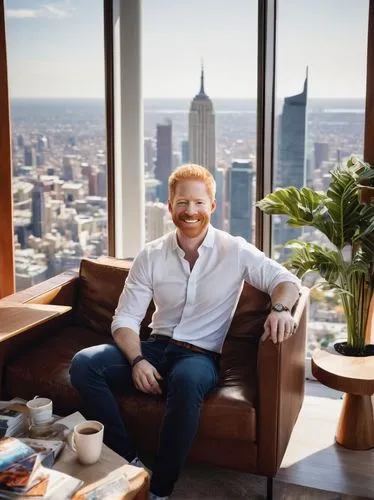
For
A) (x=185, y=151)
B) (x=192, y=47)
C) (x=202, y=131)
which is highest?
(x=192, y=47)

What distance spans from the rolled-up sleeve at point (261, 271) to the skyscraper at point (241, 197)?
30.0 inches

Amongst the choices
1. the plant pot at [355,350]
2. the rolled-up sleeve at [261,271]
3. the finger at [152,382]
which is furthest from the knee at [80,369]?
the plant pot at [355,350]

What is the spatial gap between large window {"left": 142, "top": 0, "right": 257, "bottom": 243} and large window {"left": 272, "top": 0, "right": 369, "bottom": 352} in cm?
15

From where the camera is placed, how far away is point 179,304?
2.70 metres

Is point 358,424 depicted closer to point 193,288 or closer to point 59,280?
point 193,288

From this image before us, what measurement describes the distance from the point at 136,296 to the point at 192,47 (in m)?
1.48

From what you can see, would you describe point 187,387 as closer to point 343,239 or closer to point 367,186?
point 343,239

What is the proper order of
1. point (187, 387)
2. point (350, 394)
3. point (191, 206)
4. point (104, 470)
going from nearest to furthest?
Result: point (104, 470), point (187, 387), point (191, 206), point (350, 394)

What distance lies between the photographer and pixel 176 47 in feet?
11.6

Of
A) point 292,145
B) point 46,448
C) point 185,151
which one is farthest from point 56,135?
point 46,448

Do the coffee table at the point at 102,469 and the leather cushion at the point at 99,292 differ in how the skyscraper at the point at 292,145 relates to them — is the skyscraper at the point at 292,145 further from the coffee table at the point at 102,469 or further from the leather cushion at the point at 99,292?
the coffee table at the point at 102,469

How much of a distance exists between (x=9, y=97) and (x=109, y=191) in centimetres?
72

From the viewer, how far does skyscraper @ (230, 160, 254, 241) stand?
342cm

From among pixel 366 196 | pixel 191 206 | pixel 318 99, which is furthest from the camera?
pixel 318 99
